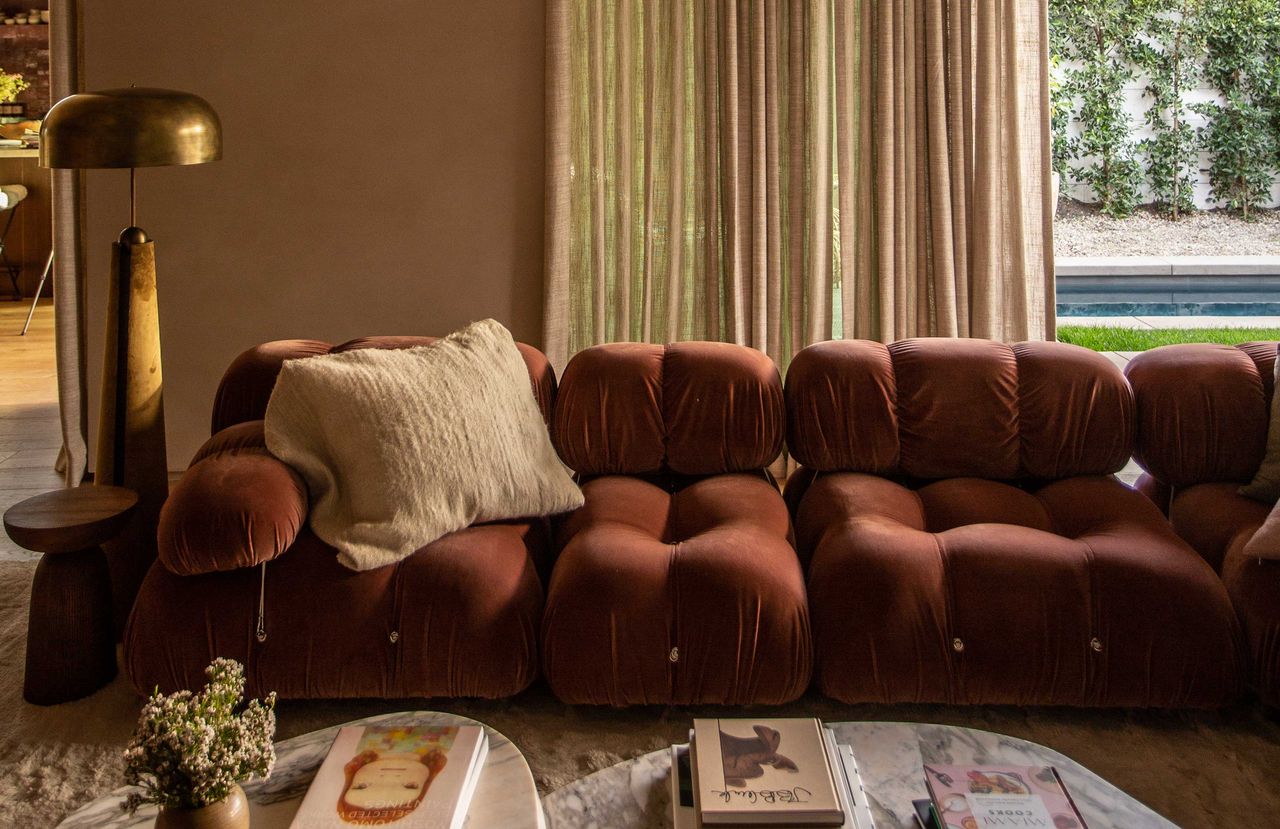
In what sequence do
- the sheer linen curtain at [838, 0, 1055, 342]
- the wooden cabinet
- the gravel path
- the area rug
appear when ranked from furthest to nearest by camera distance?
the wooden cabinet → the gravel path → the sheer linen curtain at [838, 0, 1055, 342] → the area rug

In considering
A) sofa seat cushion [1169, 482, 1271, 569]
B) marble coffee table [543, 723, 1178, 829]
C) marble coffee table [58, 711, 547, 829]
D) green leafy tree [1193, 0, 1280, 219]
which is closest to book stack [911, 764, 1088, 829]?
marble coffee table [543, 723, 1178, 829]

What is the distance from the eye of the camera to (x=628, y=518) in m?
2.81

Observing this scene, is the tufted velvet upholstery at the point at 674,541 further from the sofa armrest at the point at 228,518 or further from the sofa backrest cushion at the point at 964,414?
the sofa armrest at the point at 228,518

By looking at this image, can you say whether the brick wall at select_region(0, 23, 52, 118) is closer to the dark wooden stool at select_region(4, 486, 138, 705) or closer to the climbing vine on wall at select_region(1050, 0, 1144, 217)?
the climbing vine on wall at select_region(1050, 0, 1144, 217)

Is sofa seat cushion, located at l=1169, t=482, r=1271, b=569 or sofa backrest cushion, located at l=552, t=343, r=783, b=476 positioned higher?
sofa backrest cushion, located at l=552, t=343, r=783, b=476

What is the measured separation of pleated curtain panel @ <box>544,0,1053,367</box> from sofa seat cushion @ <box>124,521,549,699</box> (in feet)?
6.07

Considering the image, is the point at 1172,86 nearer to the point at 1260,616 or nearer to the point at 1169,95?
the point at 1169,95

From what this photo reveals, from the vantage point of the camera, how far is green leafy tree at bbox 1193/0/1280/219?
687 centimetres

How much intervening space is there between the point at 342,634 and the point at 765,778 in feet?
3.88

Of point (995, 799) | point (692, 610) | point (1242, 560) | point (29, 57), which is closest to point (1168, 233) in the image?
point (1242, 560)

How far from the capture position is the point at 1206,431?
2945mm

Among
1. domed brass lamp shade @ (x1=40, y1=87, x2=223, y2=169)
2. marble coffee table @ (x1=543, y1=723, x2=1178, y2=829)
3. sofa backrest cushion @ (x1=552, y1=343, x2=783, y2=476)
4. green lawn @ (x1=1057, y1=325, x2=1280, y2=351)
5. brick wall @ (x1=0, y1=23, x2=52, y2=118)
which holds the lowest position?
marble coffee table @ (x1=543, y1=723, x2=1178, y2=829)

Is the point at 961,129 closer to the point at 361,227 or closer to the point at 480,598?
the point at 361,227

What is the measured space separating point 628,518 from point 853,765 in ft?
3.74
